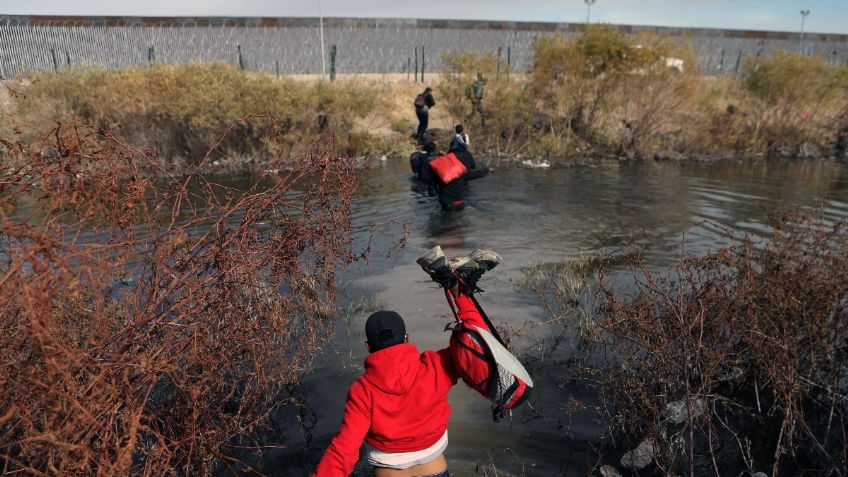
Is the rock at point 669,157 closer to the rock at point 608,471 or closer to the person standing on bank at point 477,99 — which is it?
the person standing on bank at point 477,99

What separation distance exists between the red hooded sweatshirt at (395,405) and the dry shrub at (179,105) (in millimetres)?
17626

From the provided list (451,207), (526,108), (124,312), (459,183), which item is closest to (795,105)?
(526,108)

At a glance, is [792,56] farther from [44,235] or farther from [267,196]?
[44,235]

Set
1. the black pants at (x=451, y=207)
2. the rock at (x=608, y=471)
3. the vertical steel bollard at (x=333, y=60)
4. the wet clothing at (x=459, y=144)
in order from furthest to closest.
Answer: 1. the vertical steel bollard at (x=333, y=60)
2. the black pants at (x=451, y=207)
3. the wet clothing at (x=459, y=144)
4. the rock at (x=608, y=471)

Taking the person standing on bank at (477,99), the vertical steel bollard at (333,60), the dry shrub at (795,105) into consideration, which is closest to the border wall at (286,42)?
the vertical steel bollard at (333,60)

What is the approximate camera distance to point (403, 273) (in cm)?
924

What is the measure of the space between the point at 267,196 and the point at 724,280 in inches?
167

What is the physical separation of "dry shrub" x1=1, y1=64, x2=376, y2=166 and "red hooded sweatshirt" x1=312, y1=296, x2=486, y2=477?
57.8 feet

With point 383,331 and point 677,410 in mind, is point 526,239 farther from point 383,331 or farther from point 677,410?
point 383,331

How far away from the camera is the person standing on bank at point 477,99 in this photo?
2414cm

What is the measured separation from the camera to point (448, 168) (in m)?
10.4

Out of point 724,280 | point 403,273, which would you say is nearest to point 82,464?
point 724,280

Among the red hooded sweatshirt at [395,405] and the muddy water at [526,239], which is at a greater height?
the red hooded sweatshirt at [395,405]

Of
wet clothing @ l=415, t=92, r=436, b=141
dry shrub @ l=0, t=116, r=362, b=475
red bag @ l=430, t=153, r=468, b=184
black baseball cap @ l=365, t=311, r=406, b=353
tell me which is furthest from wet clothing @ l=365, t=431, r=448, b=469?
wet clothing @ l=415, t=92, r=436, b=141
